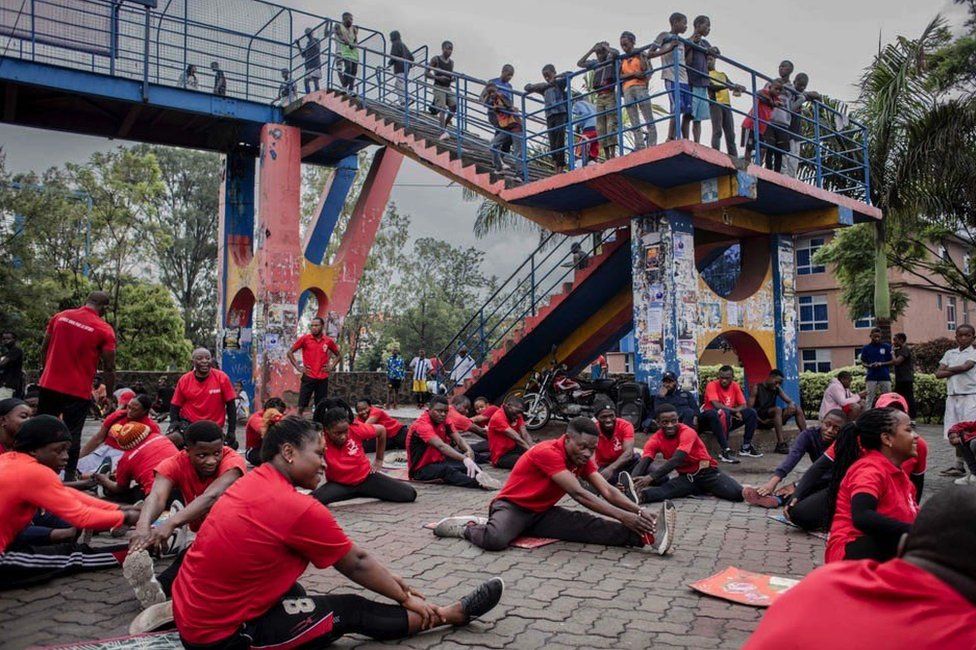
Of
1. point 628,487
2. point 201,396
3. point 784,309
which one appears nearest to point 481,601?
point 628,487

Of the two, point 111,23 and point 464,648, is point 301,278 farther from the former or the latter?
point 464,648

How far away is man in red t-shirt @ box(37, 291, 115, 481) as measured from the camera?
24.2 ft

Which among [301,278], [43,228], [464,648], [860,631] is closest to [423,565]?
[464,648]

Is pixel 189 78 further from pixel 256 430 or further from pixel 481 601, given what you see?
pixel 481 601

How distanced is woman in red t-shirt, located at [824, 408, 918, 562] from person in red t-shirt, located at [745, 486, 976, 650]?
225cm

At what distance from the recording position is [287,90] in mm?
17047

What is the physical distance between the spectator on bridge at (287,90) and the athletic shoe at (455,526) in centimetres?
1272

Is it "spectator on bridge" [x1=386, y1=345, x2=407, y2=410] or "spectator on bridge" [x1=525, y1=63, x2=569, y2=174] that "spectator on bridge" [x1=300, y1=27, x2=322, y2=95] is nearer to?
"spectator on bridge" [x1=525, y1=63, x2=569, y2=174]

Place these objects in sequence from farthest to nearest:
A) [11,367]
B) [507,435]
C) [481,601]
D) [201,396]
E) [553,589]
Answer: [11,367], [507,435], [201,396], [553,589], [481,601]

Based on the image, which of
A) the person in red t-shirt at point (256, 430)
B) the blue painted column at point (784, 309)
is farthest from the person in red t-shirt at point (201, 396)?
the blue painted column at point (784, 309)

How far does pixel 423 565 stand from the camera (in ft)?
18.2

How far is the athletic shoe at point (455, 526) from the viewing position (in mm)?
6281

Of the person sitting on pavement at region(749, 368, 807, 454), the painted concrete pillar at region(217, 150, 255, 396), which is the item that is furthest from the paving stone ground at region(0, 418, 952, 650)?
the painted concrete pillar at region(217, 150, 255, 396)

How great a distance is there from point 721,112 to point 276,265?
941 cm
